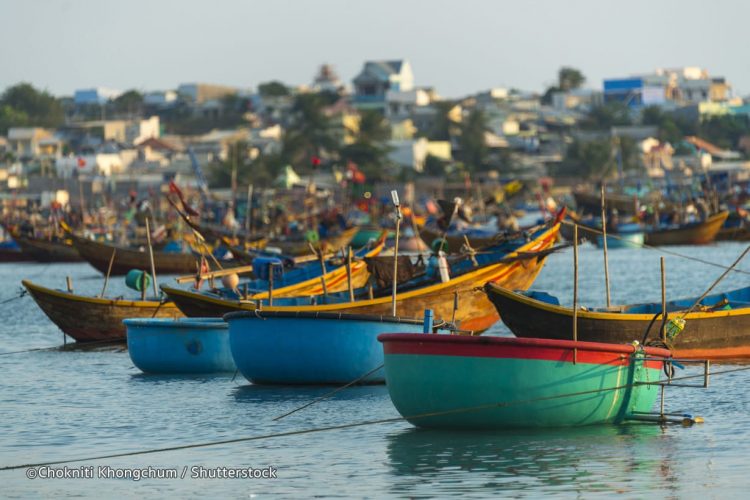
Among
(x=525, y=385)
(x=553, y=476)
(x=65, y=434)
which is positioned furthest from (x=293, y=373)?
(x=553, y=476)

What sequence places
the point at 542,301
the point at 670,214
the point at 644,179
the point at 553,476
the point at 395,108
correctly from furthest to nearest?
the point at 395,108
the point at 644,179
the point at 670,214
the point at 542,301
the point at 553,476

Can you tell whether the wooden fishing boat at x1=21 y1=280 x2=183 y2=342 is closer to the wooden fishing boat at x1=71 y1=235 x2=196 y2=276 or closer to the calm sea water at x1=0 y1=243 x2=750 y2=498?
the calm sea water at x1=0 y1=243 x2=750 y2=498

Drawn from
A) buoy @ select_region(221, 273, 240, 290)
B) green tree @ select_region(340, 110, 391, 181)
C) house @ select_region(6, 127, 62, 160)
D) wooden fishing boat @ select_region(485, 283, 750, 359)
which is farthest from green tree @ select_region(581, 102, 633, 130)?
wooden fishing boat @ select_region(485, 283, 750, 359)

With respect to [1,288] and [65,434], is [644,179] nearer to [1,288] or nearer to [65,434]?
[1,288]

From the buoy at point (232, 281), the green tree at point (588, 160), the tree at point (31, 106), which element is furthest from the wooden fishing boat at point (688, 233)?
the tree at point (31, 106)

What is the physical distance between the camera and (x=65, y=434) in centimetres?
1853

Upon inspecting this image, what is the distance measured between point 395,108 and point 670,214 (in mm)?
75182

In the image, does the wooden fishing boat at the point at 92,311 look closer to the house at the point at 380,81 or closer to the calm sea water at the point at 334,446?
the calm sea water at the point at 334,446

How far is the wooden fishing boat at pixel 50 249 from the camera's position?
68250 mm

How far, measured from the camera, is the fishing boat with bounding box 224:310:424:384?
819 inches

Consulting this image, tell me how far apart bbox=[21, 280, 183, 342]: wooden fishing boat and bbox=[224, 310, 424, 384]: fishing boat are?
655 centimetres

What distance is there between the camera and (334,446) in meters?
17.2

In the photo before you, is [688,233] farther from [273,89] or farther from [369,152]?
[273,89]

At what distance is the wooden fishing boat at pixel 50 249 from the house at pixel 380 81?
9193 centimetres
